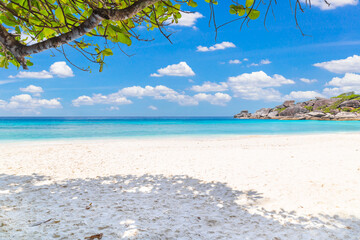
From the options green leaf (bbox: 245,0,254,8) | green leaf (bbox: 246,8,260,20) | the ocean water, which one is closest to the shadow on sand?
green leaf (bbox: 246,8,260,20)

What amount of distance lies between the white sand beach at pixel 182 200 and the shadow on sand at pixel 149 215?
0.6 inches

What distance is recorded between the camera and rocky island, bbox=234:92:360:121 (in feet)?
238

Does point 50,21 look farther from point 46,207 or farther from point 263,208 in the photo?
point 263,208

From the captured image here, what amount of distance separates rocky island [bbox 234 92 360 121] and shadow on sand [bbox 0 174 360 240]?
80.7m

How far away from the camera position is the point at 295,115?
8656cm

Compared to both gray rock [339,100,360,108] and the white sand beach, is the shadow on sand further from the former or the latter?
gray rock [339,100,360,108]

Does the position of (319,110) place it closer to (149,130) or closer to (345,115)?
(345,115)

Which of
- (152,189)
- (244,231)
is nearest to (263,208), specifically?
(244,231)

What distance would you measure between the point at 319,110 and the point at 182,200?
94.3 m

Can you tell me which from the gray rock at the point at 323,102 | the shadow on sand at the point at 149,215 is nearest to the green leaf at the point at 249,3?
the shadow on sand at the point at 149,215

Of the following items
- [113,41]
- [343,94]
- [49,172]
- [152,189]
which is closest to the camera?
[113,41]

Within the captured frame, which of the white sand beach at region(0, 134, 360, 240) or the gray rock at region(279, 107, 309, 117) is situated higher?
the gray rock at region(279, 107, 309, 117)

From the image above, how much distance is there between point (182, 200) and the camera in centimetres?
503

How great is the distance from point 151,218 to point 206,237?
1.09 m
